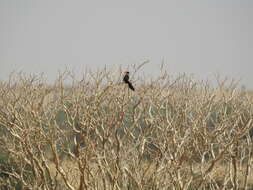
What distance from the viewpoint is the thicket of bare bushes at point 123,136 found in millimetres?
5949

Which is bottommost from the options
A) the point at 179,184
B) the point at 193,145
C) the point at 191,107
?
the point at 179,184

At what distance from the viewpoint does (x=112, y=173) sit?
240 inches

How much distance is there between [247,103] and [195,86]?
1.65m

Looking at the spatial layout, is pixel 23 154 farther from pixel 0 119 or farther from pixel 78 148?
pixel 78 148

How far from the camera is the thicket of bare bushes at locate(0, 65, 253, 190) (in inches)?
234

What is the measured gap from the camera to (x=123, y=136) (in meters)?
7.79

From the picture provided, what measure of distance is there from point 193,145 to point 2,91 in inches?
211

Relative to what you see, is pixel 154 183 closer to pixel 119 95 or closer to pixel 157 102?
pixel 119 95

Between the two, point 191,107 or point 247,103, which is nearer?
point 191,107

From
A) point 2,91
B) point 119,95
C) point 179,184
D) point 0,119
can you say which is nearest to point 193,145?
point 179,184

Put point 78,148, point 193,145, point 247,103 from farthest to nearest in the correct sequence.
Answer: point 247,103 → point 193,145 → point 78,148

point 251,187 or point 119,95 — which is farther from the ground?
point 119,95

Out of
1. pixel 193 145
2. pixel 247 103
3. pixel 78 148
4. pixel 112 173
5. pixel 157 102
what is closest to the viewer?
pixel 78 148

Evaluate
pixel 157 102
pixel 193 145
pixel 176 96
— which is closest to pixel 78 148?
pixel 193 145
